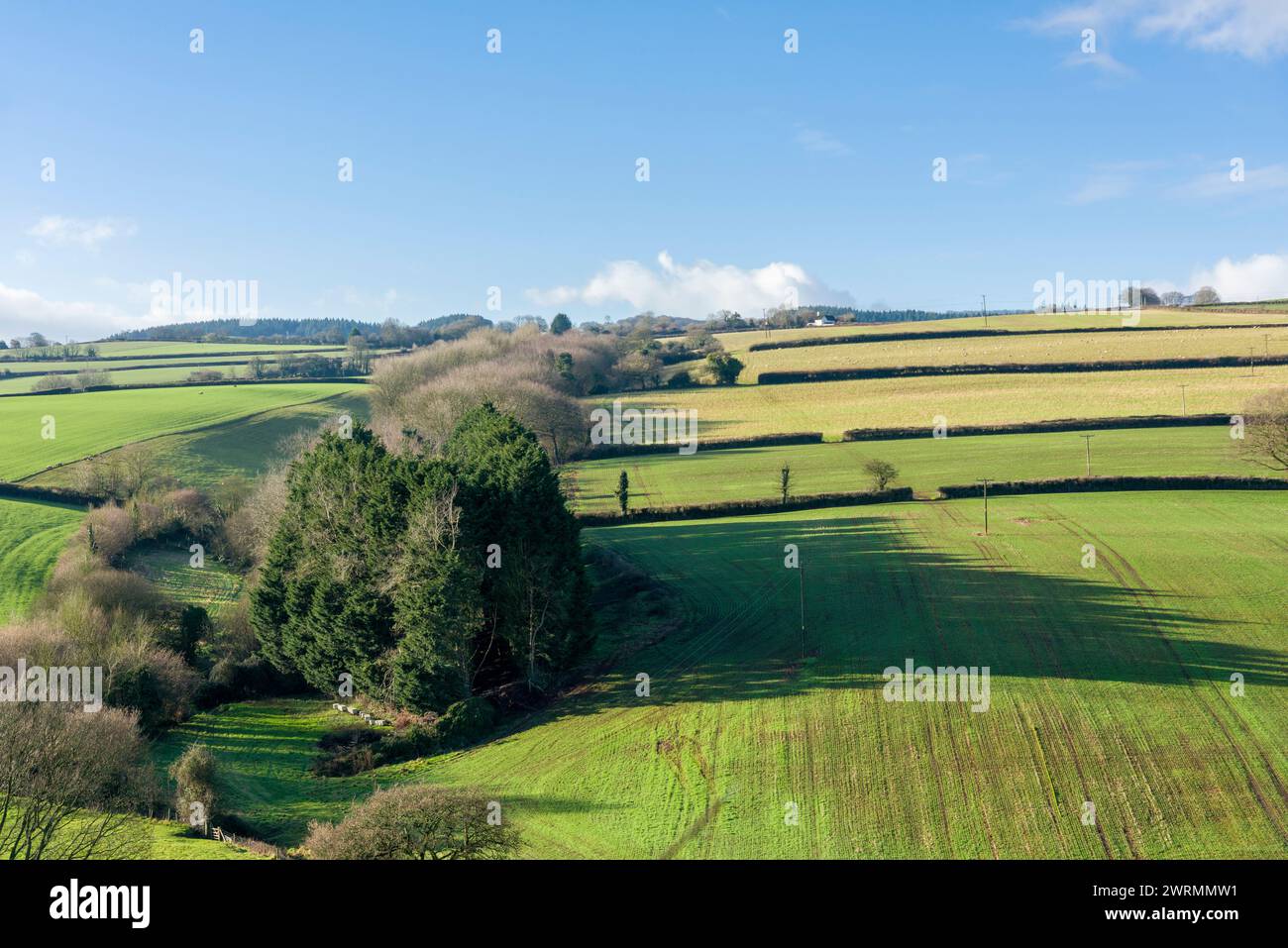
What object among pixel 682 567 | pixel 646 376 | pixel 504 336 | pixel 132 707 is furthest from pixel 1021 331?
pixel 132 707

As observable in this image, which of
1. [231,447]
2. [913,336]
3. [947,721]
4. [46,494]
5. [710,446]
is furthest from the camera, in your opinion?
[913,336]

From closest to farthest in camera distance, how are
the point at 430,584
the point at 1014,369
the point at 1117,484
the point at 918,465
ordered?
the point at 430,584 < the point at 1117,484 < the point at 918,465 < the point at 1014,369

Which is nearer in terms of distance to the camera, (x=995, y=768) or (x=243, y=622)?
(x=995, y=768)

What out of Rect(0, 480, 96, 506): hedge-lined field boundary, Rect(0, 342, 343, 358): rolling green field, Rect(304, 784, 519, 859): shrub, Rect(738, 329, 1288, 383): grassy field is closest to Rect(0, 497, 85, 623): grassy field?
Rect(0, 480, 96, 506): hedge-lined field boundary

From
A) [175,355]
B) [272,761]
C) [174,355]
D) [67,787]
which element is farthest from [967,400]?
[174,355]

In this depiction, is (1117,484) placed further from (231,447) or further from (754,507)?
(231,447)

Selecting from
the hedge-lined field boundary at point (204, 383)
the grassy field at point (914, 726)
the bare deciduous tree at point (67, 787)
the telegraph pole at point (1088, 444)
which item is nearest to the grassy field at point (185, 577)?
the grassy field at point (914, 726)
